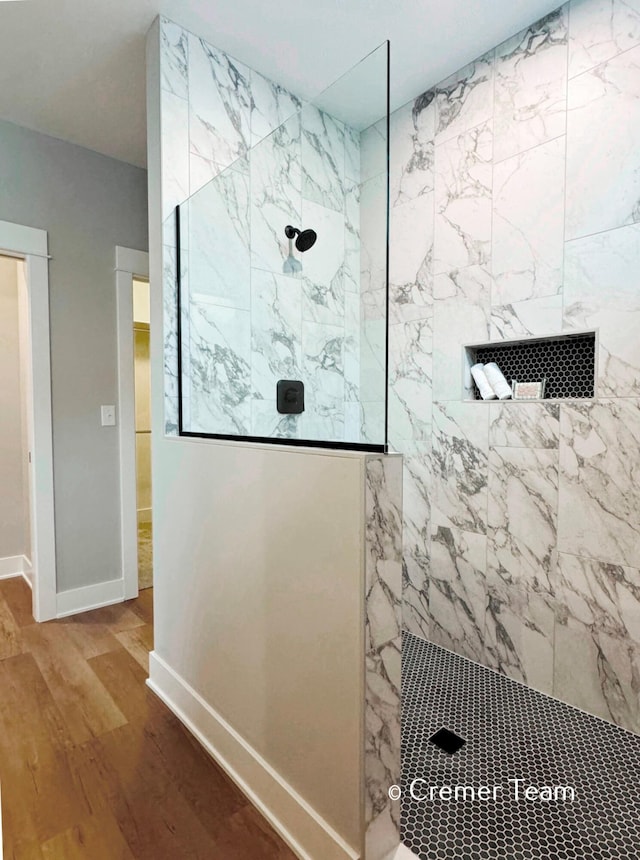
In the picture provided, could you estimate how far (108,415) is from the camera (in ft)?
8.96

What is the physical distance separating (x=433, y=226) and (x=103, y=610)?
2.75 m

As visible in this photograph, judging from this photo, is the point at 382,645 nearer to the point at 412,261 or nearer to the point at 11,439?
the point at 412,261

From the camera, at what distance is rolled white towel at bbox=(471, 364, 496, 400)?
6.53 ft

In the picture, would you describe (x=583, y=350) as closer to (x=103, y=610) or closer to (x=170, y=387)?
(x=170, y=387)

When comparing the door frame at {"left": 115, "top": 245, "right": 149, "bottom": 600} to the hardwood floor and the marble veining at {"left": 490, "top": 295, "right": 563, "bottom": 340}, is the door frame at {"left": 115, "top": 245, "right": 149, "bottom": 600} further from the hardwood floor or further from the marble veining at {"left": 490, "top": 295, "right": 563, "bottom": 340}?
the marble veining at {"left": 490, "top": 295, "right": 563, "bottom": 340}

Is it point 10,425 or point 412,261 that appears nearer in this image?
point 412,261

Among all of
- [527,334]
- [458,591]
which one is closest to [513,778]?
[458,591]

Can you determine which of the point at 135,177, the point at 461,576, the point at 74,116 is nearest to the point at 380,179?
the point at 461,576

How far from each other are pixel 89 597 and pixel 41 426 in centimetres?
103

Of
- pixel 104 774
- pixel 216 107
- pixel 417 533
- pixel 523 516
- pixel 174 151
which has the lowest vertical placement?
pixel 104 774

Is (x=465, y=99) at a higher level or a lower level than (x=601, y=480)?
higher

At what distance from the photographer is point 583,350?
1.77 metres

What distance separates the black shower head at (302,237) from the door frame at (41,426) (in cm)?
164

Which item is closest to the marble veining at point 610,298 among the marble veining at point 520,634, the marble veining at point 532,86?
the marble veining at point 532,86
